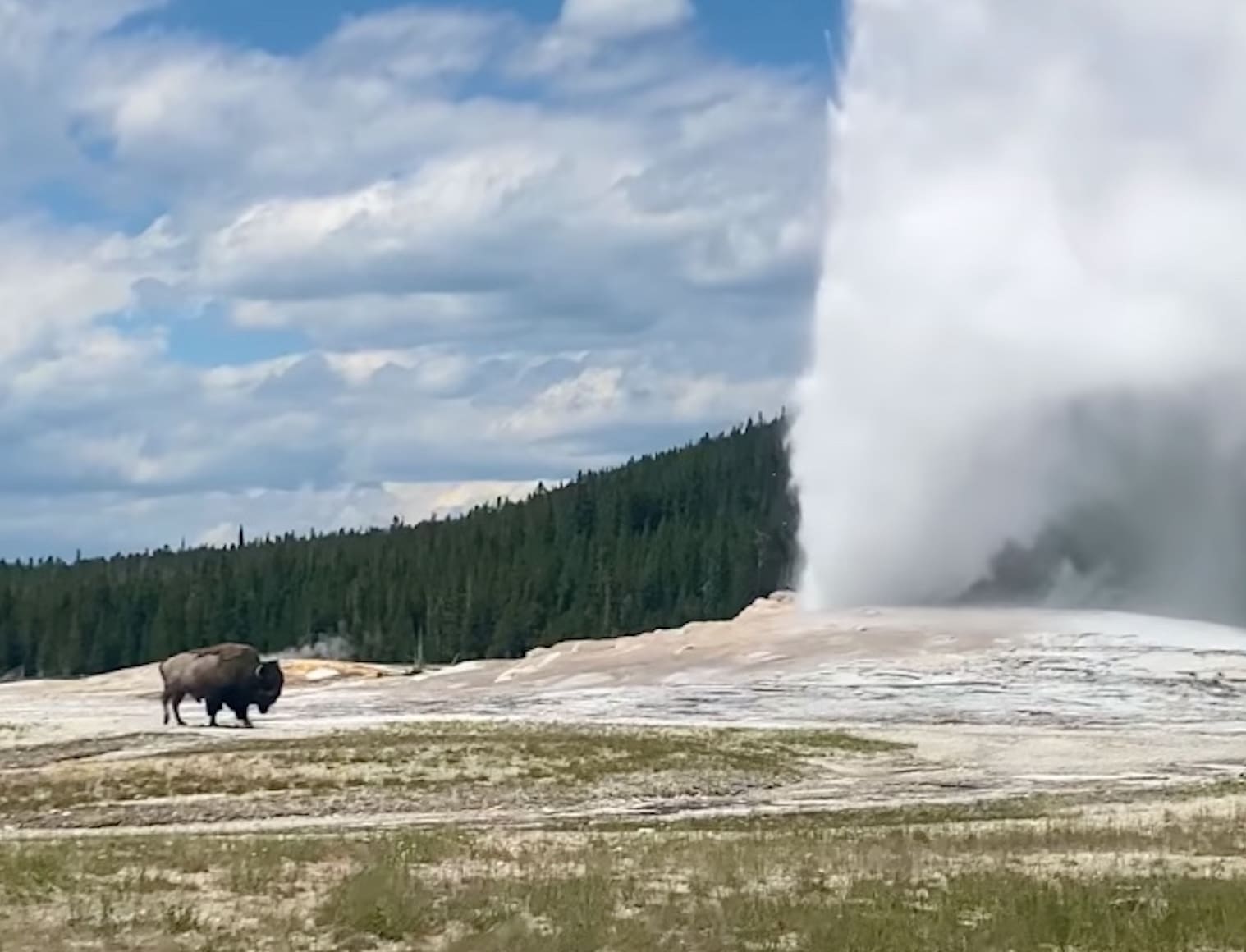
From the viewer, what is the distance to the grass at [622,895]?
1850cm

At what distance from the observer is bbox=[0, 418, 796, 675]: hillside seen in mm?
139750

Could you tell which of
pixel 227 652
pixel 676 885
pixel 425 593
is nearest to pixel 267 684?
pixel 227 652

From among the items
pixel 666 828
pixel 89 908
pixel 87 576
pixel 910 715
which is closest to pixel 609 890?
pixel 89 908

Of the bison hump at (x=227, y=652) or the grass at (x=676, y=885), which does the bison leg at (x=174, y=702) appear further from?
the grass at (x=676, y=885)

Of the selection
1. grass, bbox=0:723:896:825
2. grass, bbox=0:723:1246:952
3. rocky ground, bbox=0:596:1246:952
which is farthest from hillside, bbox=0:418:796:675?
grass, bbox=0:723:1246:952

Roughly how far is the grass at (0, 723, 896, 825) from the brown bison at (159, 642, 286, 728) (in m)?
6.82

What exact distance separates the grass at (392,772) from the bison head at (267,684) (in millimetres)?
8127

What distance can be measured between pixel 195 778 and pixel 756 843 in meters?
17.1

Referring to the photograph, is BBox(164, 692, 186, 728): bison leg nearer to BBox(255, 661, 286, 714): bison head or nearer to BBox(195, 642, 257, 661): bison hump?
BBox(195, 642, 257, 661): bison hump

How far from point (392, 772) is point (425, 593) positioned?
4008 inches

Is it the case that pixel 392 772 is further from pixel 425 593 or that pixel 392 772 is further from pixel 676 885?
pixel 425 593

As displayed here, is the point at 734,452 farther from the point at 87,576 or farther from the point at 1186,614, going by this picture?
the point at 1186,614

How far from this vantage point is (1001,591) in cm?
10700

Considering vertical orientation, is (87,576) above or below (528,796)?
above
